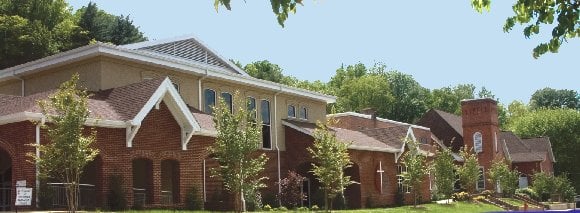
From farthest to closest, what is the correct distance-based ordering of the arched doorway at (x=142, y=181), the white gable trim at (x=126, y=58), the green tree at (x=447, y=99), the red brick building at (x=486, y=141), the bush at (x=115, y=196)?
1. the green tree at (x=447, y=99)
2. the red brick building at (x=486, y=141)
3. the white gable trim at (x=126, y=58)
4. the arched doorway at (x=142, y=181)
5. the bush at (x=115, y=196)

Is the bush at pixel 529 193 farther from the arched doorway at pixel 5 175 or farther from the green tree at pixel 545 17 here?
the green tree at pixel 545 17

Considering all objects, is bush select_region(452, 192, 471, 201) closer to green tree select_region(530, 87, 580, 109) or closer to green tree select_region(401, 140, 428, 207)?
green tree select_region(401, 140, 428, 207)

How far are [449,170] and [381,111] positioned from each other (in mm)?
52496

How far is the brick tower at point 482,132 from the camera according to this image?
6250 cm

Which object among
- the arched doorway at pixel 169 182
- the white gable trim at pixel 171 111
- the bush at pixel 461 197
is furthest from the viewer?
the bush at pixel 461 197

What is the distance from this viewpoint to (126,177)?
24953 millimetres

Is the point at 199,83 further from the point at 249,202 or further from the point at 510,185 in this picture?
the point at 510,185

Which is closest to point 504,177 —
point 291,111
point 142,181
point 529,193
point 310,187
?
point 529,193

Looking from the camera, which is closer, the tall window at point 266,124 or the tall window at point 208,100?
the tall window at point 208,100

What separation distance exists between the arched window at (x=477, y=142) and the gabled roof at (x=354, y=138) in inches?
888

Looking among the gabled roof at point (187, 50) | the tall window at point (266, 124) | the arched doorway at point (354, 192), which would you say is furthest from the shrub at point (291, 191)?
the gabled roof at point (187, 50)

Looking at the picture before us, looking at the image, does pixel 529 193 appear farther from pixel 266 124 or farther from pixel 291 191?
pixel 291 191

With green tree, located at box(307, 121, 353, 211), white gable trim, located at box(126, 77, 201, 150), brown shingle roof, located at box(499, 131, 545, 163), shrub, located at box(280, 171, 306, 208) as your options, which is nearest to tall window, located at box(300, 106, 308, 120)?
shrub, located at box(280, 171, 306, 208)

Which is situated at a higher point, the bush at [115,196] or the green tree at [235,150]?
the green tree at [235,150]
